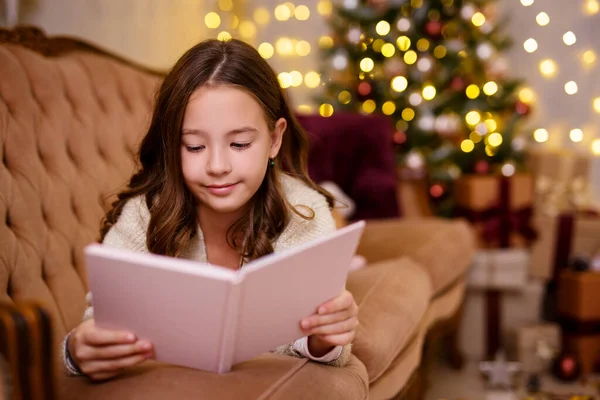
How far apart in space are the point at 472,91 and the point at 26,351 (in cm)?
316

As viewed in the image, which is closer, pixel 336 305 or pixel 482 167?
pixel 336 305

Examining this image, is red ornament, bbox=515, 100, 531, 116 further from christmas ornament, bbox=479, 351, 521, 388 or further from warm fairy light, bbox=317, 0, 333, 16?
christmas ornament, bbox=479, 351, 521, 388

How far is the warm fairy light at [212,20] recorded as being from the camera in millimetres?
4230

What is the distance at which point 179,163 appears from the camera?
4.12 feet

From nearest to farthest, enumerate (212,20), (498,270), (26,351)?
(26,351)
(498,270)
(212,20)

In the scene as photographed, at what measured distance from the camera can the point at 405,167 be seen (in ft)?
11.7

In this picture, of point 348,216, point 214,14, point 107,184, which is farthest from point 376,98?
point 107,184

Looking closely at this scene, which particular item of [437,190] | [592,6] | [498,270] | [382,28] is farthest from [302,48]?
[498,270]

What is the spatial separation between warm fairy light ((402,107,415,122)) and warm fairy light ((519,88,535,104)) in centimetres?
64

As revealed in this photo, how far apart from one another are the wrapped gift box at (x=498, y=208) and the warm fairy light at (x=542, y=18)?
80cm

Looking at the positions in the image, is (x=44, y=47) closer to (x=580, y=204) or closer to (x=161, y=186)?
(x=161, y=186)

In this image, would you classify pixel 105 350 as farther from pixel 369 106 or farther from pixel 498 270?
pixel 369 106

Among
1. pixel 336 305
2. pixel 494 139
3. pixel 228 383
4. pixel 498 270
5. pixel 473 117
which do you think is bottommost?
pixel 498 270

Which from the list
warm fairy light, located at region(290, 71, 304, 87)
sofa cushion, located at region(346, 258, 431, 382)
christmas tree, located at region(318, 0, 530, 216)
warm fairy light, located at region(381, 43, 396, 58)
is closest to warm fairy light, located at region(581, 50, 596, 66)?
christmas tree, located at region(318, 0, 530, 216)
